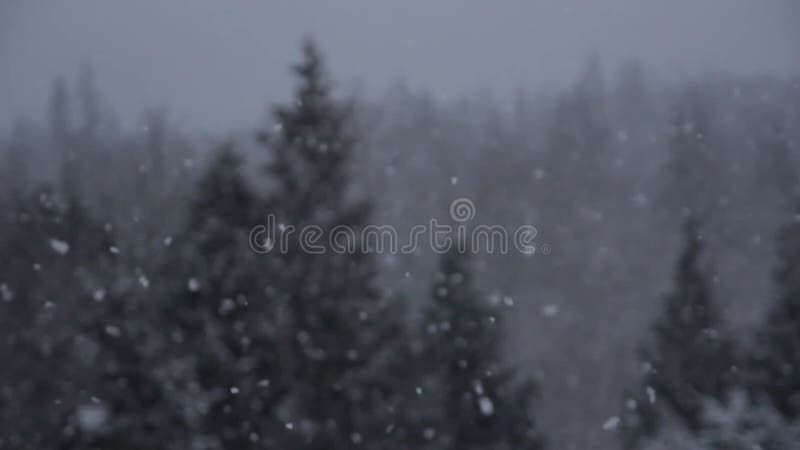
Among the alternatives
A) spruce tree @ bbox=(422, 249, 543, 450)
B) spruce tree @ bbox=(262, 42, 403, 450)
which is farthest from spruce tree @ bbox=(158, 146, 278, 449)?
spruce tree @ bbox=(422, 249, 543, 450)

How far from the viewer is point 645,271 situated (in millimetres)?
36250

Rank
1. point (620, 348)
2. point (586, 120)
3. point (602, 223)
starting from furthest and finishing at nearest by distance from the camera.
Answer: point (586, 120)
point (602, 223)
point (620, 348)

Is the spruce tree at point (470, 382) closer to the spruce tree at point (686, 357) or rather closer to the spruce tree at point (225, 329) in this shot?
the spruce tree at point (686, 357)

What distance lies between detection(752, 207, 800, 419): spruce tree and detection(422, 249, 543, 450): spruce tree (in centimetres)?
425

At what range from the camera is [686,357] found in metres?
15.5

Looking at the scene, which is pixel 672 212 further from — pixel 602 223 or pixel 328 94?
pixel 328 94

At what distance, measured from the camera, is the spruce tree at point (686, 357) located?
15.1 meters

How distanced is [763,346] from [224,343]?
9768 mm

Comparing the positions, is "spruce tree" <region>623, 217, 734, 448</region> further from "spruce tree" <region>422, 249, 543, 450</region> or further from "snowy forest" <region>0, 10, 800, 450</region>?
"spruce tree" <region>422, 249, 543, 450</region>

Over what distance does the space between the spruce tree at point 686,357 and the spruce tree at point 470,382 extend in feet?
9.53

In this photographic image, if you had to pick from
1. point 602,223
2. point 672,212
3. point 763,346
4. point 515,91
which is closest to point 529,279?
point 602,223

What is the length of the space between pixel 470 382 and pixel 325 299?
3.63 meters

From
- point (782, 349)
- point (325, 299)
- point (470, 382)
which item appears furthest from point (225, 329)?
point (782, 349)

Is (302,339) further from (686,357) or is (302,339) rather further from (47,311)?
(686,357)
